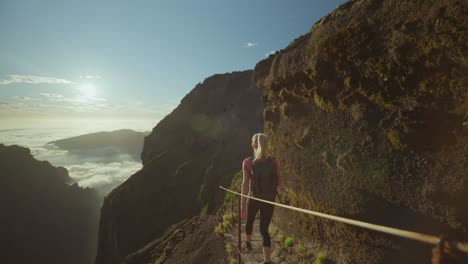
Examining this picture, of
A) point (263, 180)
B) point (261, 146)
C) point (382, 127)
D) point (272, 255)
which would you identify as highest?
point (382, 127)

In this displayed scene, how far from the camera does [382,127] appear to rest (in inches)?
214

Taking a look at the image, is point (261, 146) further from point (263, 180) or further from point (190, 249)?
point (190, 249)

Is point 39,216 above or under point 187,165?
under

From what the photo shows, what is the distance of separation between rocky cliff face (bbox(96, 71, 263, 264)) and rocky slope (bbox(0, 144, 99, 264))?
100507mm

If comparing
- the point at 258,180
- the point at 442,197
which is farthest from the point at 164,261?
the point at 442,197

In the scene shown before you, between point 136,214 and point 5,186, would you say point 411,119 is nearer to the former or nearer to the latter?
point 136,214

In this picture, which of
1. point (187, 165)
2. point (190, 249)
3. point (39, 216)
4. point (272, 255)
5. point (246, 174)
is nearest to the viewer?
point (246, 174)

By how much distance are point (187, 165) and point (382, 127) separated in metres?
35.2

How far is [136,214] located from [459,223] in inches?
1628

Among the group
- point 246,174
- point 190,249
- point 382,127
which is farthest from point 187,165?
point 382,127

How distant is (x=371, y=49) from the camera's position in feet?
19.0

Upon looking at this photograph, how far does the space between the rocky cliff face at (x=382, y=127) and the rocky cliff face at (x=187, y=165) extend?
66.7ft

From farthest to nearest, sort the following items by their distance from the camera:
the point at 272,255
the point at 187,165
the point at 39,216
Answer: the point at 39,216 → the point at 187,165 → the point at 272,255

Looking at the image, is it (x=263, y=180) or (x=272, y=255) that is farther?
(x=272, y=255)
